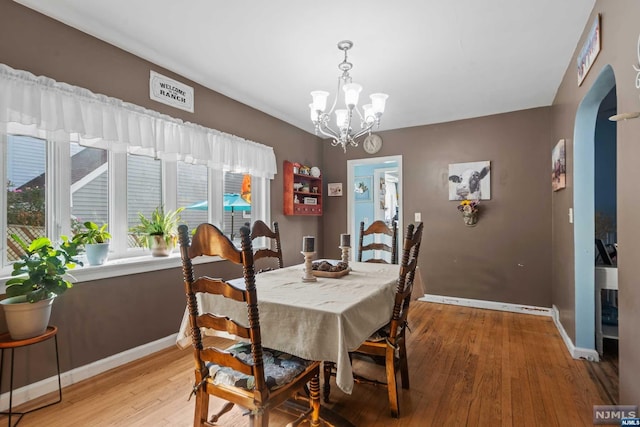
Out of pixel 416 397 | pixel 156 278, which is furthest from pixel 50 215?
pixel 416 397

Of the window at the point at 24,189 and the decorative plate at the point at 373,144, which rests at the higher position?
the decorative plate at the point at 373,144

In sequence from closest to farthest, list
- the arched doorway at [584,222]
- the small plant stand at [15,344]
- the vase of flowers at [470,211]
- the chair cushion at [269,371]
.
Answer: the chair cushion at [269,371] < the small plant stand at [15,344] < the arched doorway at [584,222] < the vase of flowers at [470,211]

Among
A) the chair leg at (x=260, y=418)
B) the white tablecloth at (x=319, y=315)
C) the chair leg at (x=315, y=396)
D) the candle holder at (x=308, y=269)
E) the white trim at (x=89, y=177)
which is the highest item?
the white trim at (x=89, y=177)

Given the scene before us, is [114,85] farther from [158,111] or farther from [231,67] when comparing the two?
[231,67]

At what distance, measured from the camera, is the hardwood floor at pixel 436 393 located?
70.7 inches

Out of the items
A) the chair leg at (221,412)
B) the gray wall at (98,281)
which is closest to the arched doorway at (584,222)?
the chair leg at (221,412)

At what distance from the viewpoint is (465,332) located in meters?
3.18

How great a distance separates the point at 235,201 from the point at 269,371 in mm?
2322

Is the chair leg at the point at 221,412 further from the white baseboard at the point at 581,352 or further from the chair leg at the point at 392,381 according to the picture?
the white baseboard at the point at 581,352

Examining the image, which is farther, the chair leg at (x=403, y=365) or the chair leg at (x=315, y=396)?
the chair leg at (x=403, y=365)

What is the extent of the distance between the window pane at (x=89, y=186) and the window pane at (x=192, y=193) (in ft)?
2.12

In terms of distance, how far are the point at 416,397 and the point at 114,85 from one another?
3059 mm

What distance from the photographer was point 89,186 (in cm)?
238

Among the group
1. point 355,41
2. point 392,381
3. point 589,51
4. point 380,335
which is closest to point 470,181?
point 589,51
